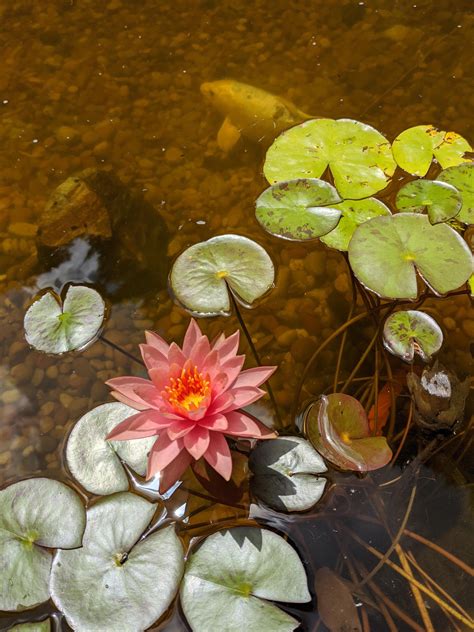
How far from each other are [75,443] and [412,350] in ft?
3.49

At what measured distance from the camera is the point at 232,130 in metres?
2.49

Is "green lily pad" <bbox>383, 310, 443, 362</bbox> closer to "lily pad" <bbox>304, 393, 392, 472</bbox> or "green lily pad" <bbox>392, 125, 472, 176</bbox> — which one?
"lily pad" <bbox>304, 393, 392, 472</bbox>

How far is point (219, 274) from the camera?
195cm

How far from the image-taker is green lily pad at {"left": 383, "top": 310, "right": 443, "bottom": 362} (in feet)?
6.15

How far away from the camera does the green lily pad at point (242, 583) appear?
4.59 ft

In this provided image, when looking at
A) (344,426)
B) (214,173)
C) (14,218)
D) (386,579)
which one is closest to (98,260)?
(14,218)

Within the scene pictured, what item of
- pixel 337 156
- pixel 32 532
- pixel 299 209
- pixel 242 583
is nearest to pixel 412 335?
pixel 299 209

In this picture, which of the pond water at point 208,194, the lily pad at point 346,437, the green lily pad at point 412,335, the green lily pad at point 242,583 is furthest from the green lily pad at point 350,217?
the green lily pad at point 242,583

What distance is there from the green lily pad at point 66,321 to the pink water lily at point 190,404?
18.9 inches

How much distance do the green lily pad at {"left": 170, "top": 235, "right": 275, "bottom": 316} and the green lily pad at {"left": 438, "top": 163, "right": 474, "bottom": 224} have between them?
0.67 m

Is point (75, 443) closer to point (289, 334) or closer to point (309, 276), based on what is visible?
point (289, 334)

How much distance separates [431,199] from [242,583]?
4.41ft

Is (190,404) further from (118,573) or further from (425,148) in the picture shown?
(425,148)

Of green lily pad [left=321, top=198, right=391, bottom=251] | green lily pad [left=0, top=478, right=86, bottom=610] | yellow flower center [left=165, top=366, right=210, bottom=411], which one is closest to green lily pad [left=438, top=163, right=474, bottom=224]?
green lily pad [left=321, top=198, right=391, bottom=251]
